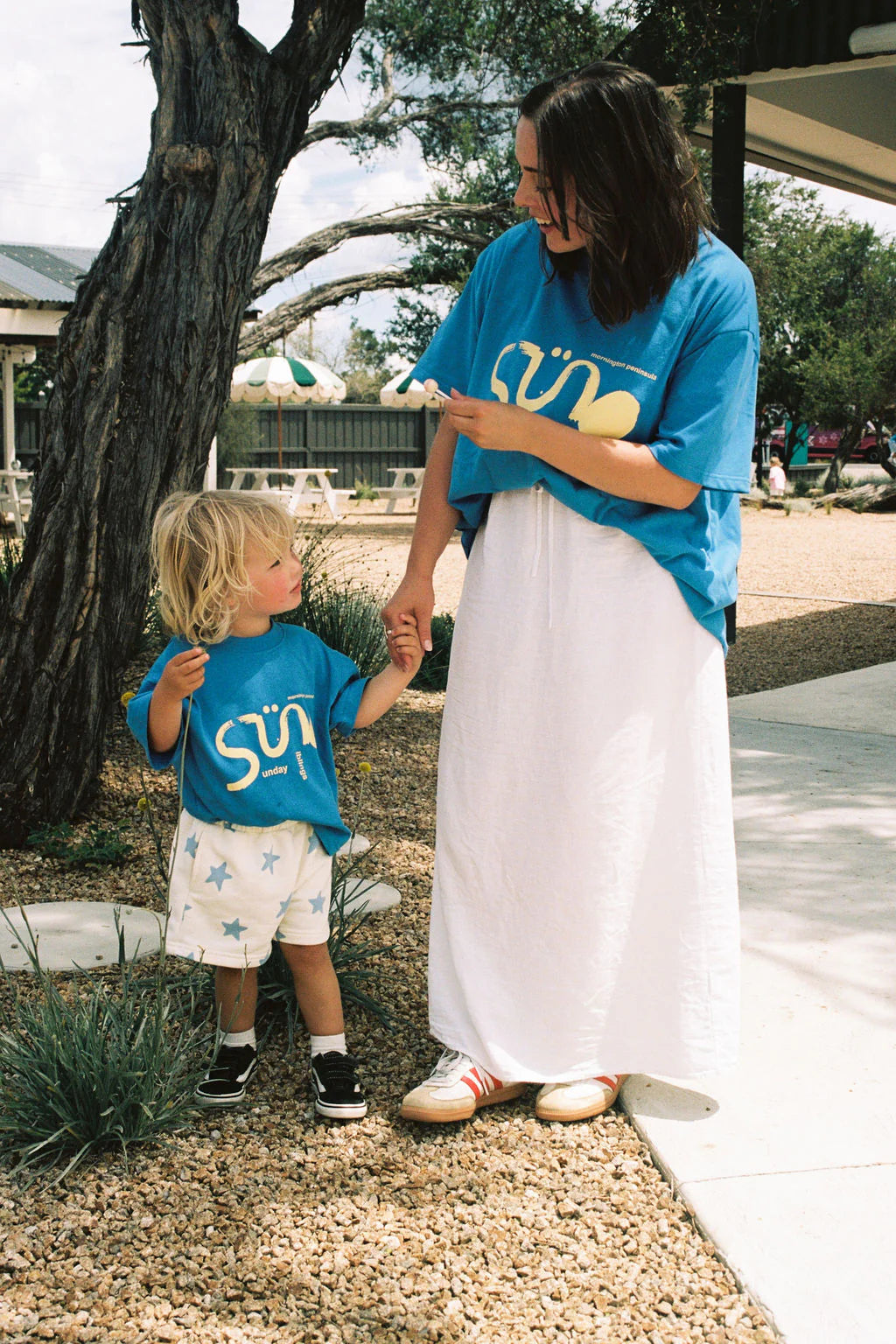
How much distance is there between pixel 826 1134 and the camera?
2.26 m

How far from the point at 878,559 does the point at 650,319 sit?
39.2 feet

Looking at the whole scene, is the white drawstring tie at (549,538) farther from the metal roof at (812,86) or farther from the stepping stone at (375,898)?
the metal roof at (812,86)

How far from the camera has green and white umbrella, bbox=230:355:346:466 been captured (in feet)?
64.6

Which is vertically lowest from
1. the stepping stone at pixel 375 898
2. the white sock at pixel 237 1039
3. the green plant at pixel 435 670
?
the stepping stone at pixel 375 898

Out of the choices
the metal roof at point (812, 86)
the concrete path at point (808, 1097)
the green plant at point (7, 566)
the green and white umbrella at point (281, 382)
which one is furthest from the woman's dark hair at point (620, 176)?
the green and white umbrella at point (281, 382)

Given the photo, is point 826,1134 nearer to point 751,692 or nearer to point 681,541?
point 681,541

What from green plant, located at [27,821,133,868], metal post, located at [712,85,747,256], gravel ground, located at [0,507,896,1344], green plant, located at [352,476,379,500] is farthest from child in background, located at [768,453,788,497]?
gravel ground, located at [0,507,896,1344]

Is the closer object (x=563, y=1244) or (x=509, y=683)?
(x=563, y=1244)

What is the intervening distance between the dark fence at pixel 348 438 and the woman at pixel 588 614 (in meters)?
22.4

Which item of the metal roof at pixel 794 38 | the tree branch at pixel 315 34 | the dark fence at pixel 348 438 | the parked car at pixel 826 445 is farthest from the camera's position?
the parked car at pixel 826 445

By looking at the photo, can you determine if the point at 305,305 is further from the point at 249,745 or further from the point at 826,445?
the point at 826,445

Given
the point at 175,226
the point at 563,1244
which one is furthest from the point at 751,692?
the point at 563,1244

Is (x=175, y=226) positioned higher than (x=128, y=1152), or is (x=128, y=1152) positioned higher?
(x=175, y=226)

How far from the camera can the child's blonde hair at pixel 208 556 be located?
2.19 meters
